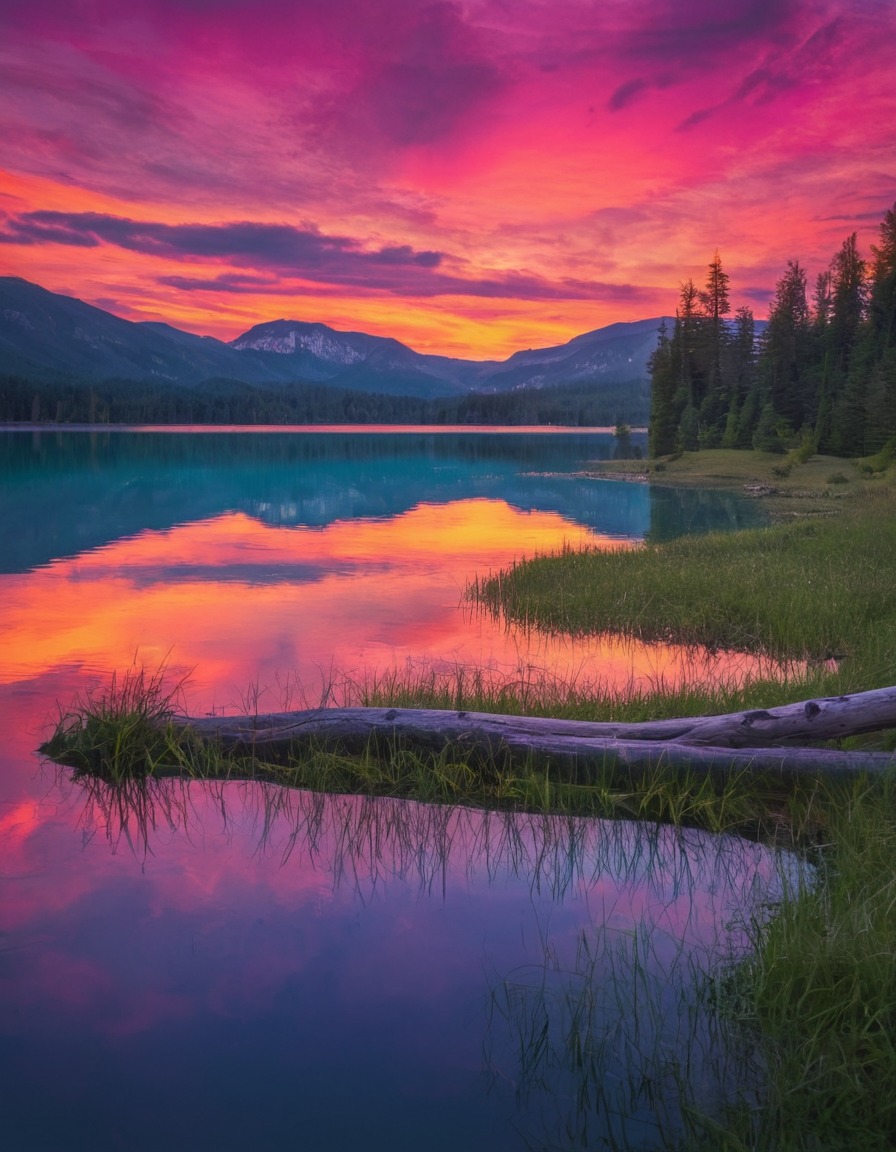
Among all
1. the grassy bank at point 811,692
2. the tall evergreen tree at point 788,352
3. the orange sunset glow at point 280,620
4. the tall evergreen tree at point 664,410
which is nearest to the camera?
the grassy bank at point 811,692

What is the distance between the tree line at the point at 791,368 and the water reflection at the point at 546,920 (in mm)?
64355

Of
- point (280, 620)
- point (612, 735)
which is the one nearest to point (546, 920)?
point (612, 735)

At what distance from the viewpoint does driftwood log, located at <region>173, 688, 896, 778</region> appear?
342 inches

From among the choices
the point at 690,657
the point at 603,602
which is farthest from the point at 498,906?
the point at 603,602

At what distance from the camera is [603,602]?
19891mm

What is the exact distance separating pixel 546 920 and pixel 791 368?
287 feet

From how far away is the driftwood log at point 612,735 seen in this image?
28.5ft

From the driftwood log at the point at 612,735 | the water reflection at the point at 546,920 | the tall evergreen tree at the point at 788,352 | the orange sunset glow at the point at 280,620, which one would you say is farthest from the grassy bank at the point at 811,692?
the tall evergreen tree at the point at 788,352

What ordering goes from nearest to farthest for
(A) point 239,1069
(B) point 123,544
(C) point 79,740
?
(A) point 239,1069
(C) point 79,740
(B) point 123,544

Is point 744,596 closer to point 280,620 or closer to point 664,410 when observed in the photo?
point 280,620

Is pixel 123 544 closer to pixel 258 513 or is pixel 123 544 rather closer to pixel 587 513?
pixel 258 513

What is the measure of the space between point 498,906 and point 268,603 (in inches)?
657

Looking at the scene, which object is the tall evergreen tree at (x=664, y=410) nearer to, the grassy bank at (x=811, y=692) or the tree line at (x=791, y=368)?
the tree line at (x=791, y=368)

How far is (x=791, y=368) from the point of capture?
85438 mm
